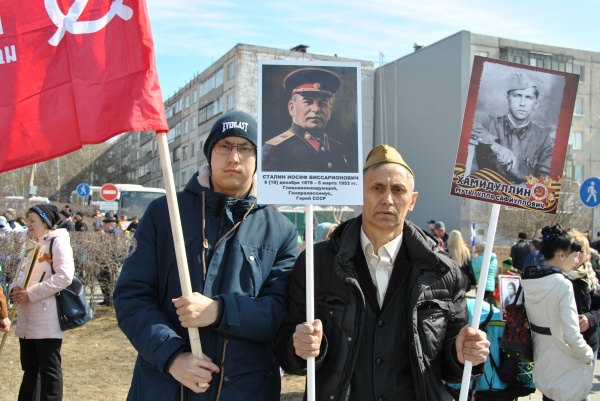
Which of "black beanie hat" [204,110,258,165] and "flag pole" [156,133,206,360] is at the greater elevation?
"black beanie hat" [204,110,258,165]

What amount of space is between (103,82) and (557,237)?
13.3 ft

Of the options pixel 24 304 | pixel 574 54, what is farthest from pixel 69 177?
pixel 24 304

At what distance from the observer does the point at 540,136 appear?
318 centimetres

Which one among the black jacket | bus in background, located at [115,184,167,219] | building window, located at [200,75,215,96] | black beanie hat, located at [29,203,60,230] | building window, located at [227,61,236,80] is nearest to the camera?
the black jacket

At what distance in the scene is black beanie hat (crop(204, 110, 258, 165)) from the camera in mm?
2930

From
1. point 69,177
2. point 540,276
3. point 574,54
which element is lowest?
point 540,276

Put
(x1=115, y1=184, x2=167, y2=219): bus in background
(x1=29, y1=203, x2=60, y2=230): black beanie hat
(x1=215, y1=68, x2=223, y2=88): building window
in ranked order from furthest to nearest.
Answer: (x1=215, y1=68, x2=223, y2=88): building window
(x1=115, y1=184, x2=167, y2=219): bus in background
(x1=29, y1=203, x2=60, y2=230): black beanie hat

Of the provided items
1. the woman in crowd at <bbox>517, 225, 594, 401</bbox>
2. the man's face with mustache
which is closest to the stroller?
the woman in crowd at <bbox>517, 225, 594, 401</bbox>

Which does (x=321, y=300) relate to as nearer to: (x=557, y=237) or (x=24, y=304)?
(x=557, y=237)

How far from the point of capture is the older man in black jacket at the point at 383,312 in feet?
8.97

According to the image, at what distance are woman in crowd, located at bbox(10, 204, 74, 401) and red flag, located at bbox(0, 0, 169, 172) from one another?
282cm

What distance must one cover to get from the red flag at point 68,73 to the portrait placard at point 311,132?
1.84 ft

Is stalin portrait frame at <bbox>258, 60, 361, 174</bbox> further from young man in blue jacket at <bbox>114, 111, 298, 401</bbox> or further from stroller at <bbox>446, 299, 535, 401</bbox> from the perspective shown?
stroller at <bbox>446, 299, 535, 401</bbox>

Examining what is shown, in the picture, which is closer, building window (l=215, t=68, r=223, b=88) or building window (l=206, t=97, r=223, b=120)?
building window (l=215, t=68, r=223, b=88)
